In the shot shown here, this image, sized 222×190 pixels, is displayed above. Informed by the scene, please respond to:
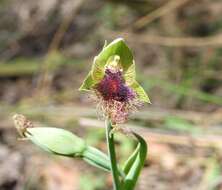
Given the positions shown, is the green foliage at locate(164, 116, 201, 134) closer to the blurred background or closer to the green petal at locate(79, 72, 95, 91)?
the blurred background

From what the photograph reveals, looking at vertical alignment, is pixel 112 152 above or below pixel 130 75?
below

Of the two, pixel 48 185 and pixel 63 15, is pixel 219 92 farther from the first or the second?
pixel 63 15

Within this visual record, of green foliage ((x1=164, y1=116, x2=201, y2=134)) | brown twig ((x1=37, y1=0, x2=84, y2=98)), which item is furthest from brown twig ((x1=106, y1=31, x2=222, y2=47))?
green foliage ((x1=164, y1=116, x2=201, y2=134))

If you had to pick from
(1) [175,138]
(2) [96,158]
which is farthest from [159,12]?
(2) [96,158]

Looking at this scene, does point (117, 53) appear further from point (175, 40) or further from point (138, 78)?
point (175, 40)

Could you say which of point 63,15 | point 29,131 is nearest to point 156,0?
point 63,15

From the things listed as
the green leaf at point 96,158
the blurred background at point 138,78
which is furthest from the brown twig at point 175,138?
the green leaf at point 96,158
